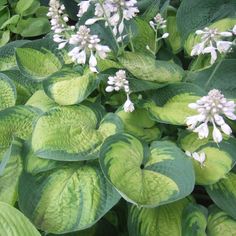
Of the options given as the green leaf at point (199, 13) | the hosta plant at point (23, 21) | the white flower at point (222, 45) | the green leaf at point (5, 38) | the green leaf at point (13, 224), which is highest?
the white flower at point (222, 45)

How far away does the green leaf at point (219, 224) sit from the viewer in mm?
1293

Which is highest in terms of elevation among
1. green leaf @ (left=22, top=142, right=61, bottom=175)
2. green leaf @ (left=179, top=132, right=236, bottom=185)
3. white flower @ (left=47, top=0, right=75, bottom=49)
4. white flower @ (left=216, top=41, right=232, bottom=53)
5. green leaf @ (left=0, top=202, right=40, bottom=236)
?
white flower @ (left=216, top=41, right=232, bottom=53)


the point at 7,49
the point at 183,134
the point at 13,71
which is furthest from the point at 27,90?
the point at 183,134

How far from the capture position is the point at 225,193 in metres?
1.34

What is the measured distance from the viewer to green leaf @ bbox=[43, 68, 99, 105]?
146cm

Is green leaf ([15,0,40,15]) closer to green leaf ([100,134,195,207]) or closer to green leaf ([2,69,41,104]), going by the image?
green leaf ([2,69,41,104])

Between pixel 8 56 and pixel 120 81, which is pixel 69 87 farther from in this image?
pixel 8 56

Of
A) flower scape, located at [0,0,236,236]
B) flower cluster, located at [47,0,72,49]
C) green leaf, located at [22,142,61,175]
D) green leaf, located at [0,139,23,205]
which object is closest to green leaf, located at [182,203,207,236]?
flower scape, located at [0,0,236,236]

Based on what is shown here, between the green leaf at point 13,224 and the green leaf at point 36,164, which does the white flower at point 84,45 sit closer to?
the green leaf at point 36,164

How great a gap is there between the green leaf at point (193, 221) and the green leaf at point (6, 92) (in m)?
0.64

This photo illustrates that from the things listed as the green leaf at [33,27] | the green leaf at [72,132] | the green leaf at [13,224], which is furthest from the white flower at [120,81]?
the green leaf at [33,27]

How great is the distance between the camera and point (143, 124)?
1482mm

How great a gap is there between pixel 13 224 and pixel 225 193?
566 millimetres

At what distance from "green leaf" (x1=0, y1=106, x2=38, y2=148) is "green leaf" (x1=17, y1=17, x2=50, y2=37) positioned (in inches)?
27.1
